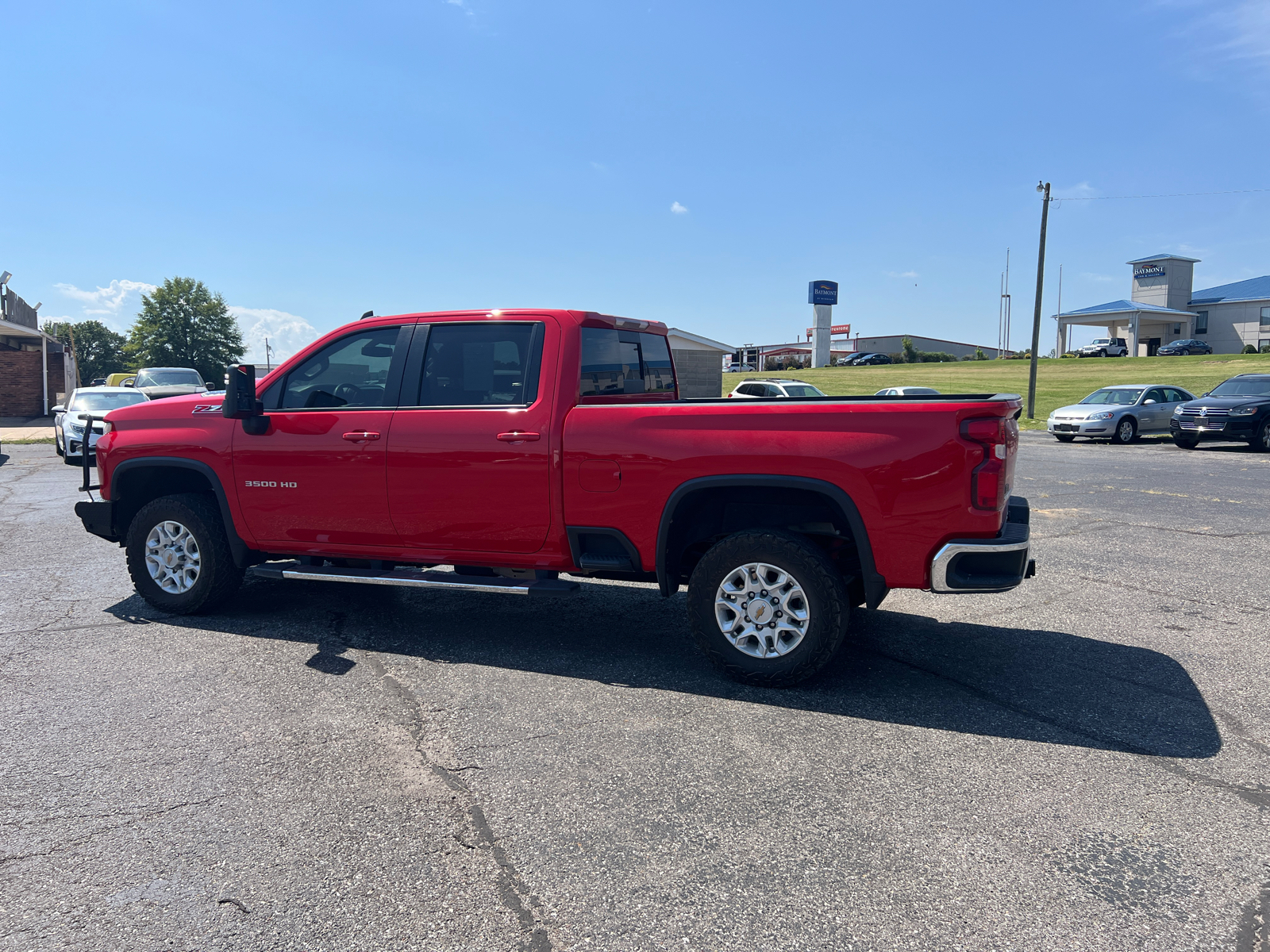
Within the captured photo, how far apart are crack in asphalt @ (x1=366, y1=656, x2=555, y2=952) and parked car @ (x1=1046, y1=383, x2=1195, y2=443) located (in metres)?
21.9

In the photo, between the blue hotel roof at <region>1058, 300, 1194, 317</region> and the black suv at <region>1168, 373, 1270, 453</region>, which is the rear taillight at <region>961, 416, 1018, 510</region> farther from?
the blue hotel roof at <region>1058, 300, 1194, 317</region>

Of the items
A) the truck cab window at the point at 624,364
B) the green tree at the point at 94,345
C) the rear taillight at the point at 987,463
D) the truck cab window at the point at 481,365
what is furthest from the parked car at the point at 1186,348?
the green tree at the point at 94,345

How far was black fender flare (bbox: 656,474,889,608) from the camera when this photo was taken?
427 centimetres

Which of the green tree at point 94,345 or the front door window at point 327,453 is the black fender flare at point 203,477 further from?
the green tree at point 94,345

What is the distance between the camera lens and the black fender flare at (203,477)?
568 centimetres

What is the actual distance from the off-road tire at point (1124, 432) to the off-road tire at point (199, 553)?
2187 cm

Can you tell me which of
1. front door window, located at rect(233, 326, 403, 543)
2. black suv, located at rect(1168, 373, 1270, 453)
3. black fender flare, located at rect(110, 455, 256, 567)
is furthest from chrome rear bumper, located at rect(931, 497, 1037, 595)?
black suv, located at rect(1168, 373, 1270, 453)

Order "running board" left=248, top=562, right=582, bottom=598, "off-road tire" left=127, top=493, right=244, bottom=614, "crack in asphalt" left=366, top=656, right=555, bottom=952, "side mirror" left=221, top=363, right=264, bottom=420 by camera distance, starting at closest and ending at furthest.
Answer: "crack in asphalt" left=366, top=656, right=555, bottom=952 → "running board" left=248, top=562, right=582, bottom=598 → "side mirror" left=221, top=363, right=264, bottom=420 → "off-road tire" left=127, top=493, right=244, bottom=614

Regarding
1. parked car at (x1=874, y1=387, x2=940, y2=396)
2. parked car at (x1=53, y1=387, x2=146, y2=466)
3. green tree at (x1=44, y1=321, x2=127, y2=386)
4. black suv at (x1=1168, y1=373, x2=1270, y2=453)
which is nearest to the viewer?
parked car at (x1=53, y1=387, x2=146, y2=466)

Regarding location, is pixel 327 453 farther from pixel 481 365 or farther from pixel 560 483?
pixel 560 483

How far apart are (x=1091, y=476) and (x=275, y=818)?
45.7 feet

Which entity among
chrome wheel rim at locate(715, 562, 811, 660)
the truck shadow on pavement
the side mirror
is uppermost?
the side mirror

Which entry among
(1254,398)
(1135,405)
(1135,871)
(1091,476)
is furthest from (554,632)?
(1135,405)

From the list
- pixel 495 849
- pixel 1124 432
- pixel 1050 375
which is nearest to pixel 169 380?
pixel 495 849
